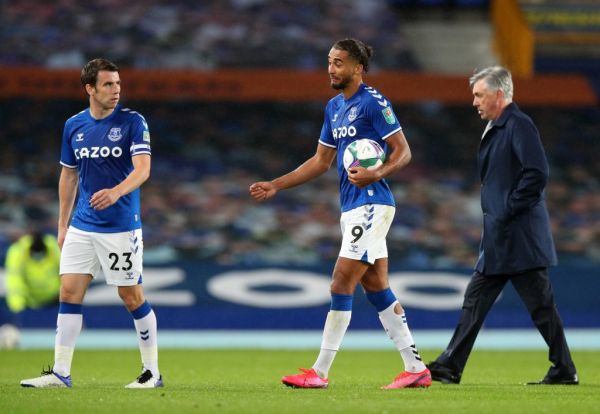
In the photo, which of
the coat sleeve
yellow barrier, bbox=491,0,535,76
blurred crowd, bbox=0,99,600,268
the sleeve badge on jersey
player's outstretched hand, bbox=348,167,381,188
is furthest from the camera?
blurred crowd, bbox=0,99,600,268

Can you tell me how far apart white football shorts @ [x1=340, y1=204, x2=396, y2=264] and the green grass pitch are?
0.93m

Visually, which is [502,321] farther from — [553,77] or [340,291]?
[340,291]

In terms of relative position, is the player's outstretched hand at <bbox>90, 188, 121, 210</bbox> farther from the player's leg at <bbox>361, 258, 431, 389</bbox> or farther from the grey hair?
the grey hair

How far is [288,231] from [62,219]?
45.8 ft

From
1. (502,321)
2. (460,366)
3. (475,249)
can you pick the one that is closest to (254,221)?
(475,249)

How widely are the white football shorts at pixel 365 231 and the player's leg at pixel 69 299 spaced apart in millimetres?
1808

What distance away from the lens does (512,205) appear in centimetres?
874

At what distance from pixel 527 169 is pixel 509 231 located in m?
0.51

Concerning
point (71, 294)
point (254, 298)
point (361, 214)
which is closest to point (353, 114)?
point (361, 214)

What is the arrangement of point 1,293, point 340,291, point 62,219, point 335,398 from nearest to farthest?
point 335,398, point 340,291, point 62,219, point 1,293

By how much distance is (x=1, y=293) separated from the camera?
58.4 ft

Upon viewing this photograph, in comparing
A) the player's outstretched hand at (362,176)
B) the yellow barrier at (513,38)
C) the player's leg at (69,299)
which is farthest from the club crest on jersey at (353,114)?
the yellow barrier at (513,38)

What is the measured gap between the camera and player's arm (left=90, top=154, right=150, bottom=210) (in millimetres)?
7945

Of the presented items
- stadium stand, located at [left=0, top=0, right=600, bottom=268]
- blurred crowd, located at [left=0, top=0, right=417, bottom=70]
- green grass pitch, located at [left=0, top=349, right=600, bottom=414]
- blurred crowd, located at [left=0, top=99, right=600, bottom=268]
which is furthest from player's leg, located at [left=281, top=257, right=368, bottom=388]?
blurred crowd, located at [left=0, top=0, right=417, bottom=70]
